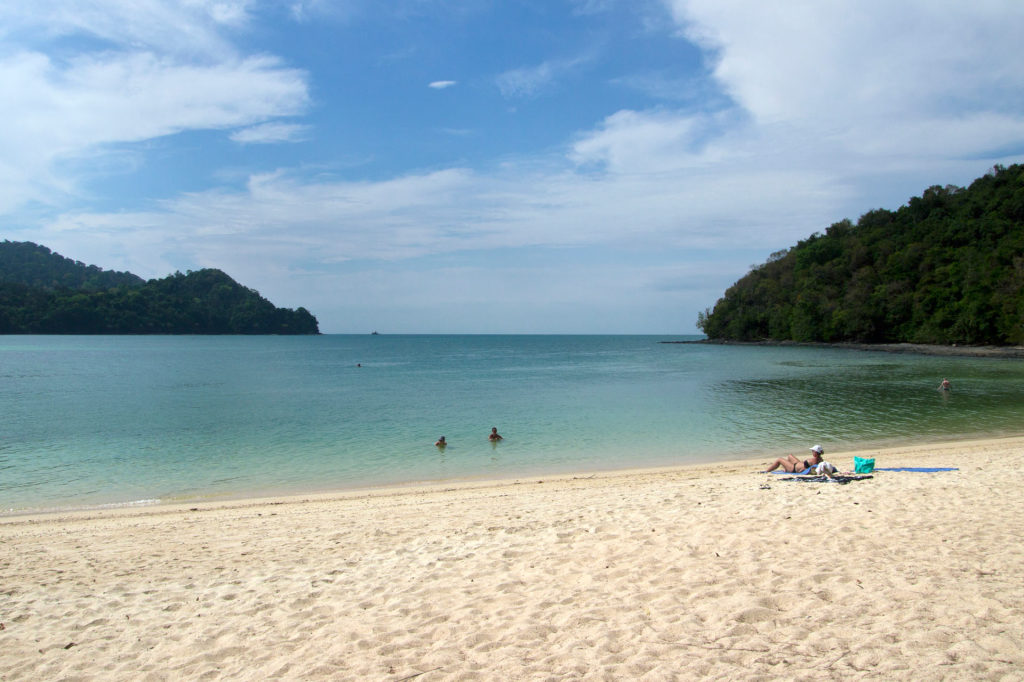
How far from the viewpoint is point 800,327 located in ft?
366

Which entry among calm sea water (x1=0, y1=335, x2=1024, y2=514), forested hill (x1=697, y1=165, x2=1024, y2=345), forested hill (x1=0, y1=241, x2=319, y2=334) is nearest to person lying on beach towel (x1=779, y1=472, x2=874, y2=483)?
calm sea water (x1=0, y1=335, x2=1024, y2=514)

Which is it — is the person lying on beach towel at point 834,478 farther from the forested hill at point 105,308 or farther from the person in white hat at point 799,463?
the forested hill at point 105,308

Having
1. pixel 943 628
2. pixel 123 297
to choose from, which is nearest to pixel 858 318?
pixel 943 628

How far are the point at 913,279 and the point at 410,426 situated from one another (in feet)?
327

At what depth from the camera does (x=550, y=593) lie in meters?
5.96

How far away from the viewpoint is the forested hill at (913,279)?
7612cm

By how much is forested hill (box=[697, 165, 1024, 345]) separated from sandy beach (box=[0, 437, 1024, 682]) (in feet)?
275

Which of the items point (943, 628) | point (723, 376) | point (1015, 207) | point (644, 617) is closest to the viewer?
point (943, 628)

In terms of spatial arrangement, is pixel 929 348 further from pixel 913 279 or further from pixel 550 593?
pixel 550 593

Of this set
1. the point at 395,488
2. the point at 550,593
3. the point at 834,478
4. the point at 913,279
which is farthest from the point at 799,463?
the point at 913,279

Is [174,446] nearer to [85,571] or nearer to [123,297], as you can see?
[85,571]

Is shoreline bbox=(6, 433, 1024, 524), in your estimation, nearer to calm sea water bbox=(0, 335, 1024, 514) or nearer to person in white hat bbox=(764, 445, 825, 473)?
calm sea water bbox=(0, 335, 1024, 514)

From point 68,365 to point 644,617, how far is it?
249 feet

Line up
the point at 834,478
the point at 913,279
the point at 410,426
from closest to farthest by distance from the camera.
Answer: the point at 834,478 < the point at 410,426 < the point at 913,279
